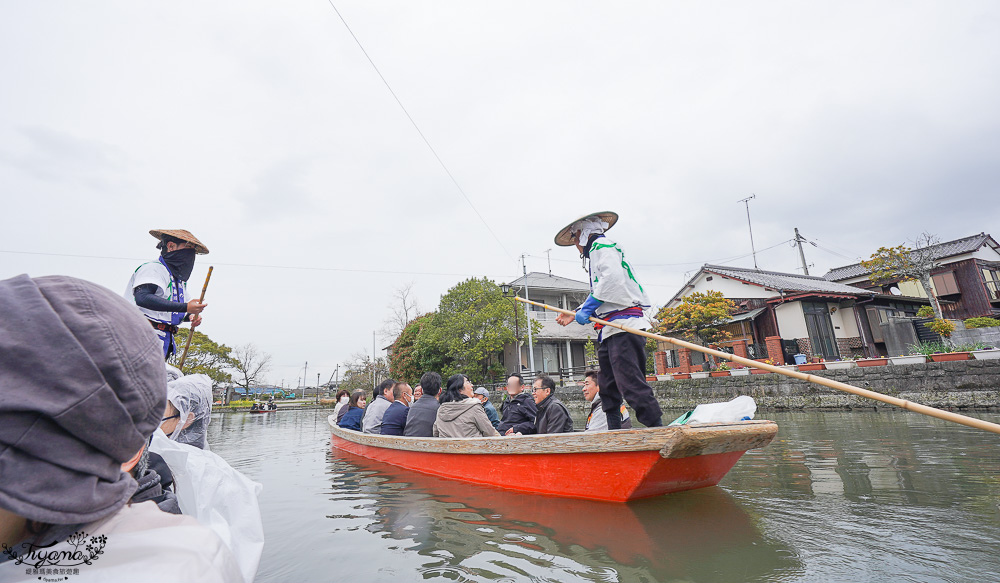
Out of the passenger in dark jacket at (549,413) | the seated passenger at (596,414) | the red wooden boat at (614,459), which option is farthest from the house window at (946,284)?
the red wooden boat at (614,459)

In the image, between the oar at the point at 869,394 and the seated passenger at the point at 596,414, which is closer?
the oar at the point at 869,394

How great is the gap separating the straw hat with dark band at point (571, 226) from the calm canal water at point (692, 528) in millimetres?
2251

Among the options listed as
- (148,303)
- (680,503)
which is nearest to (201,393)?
(148,303)

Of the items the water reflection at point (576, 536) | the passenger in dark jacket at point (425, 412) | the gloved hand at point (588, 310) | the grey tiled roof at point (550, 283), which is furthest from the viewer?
the grey tiled roof at point (550, 283)

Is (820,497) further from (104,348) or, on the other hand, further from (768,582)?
(104,348)

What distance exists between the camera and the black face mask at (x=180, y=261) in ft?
10.6

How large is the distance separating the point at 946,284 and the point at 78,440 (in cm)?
3092

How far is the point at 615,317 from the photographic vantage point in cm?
370

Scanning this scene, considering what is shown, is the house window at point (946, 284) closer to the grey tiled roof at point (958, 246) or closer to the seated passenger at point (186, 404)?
the grey tiled roof at point (958, 246)

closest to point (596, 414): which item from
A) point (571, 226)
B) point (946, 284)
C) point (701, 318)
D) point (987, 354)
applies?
point (571, 226)

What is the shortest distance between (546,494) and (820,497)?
207cm

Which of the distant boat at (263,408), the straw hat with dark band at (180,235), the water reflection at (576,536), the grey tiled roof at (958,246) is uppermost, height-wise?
the grey tiled roof at (958,246)

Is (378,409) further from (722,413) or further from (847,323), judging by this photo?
(847,323)

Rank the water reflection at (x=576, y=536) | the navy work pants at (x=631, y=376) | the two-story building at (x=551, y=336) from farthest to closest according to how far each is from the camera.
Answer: the two-story building at (x=551, y=336) → the navy work pants at (x=631, y=376) → the water reflection at (x=576, y=536)
